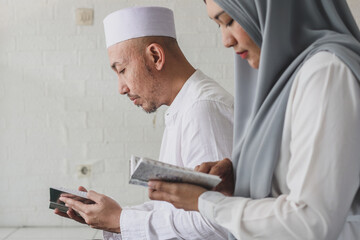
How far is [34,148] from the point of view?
394 centimetres

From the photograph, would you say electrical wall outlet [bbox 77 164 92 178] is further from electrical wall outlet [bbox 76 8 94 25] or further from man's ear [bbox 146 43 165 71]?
man's ear [bbox 146 43 165 71]

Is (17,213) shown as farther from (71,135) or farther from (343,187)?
(343,187)

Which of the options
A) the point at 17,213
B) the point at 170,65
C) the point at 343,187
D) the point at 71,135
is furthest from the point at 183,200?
the point at 17,213

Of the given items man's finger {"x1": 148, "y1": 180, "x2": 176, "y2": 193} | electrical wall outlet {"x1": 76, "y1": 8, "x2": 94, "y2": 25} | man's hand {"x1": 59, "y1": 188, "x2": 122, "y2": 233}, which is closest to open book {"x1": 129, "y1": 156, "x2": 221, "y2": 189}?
man's finger {"x1": 148, "y1": 180, "x2": 176, "y2": 193}

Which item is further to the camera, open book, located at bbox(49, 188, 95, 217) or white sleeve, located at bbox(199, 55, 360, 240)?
open book, located at bbox(49, 188, 95, 217)

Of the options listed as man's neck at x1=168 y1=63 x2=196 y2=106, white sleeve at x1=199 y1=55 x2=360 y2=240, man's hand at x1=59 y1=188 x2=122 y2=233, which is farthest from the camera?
man's neck at x1=168 y1=63 x2=196 y2=106

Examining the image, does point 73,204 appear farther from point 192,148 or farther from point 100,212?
point 192,148

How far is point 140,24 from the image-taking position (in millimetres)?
1898

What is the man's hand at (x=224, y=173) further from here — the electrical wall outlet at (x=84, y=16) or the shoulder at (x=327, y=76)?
the electrical wall outlet at (x=84, y=16)

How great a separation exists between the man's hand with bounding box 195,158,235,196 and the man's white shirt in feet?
0.73

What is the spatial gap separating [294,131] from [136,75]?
105 cm

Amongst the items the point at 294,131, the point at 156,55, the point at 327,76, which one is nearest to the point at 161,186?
the point at 294,131

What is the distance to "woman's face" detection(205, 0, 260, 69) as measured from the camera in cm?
112

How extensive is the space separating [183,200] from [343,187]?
364 millimetres
